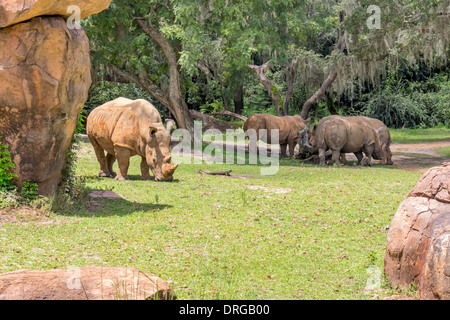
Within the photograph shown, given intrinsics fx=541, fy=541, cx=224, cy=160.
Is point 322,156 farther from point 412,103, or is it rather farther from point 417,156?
point 412,103

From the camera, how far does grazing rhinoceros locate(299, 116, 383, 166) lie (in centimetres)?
1934

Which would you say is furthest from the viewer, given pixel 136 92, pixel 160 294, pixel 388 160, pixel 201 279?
pixel 136 92

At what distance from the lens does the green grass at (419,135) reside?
29391mm

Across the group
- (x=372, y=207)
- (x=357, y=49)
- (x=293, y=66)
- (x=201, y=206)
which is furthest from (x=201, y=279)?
(x=293, y=66)

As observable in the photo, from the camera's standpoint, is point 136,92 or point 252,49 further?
point 136,92

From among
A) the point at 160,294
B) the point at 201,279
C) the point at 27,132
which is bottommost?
the point at 201,279

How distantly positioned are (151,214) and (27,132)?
261cm

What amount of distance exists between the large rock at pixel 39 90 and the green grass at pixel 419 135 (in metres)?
23.2

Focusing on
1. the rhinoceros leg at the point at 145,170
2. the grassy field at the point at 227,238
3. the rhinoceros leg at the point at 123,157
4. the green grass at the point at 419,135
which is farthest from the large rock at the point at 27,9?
the green grass at the point at 419,135

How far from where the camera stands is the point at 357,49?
25.0m

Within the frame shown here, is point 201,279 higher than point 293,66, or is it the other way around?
point 293,66

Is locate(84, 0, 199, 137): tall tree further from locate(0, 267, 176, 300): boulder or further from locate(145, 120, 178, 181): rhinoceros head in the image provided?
locate(0, 267, 176, 300): boulder

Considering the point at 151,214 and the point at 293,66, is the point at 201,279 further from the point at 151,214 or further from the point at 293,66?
the point at 293,66

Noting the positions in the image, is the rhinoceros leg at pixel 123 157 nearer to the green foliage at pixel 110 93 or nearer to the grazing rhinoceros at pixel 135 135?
the grazing rhinoceros at pixel 135 135
